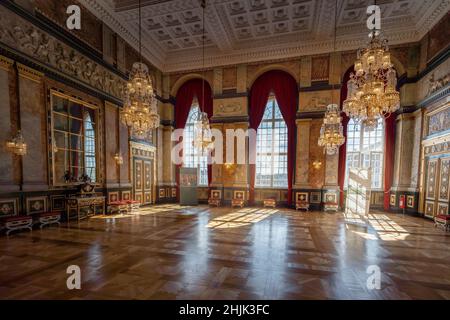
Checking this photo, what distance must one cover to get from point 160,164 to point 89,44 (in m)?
5.99

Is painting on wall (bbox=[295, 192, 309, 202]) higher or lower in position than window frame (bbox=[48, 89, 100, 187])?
lower

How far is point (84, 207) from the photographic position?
6.74 metres

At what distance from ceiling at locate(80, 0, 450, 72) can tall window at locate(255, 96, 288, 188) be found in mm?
2687

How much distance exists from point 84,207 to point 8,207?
1.96 m

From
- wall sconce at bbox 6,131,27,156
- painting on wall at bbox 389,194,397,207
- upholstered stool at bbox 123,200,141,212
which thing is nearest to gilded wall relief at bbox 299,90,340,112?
painting on wall at bbox 389,194,397,207

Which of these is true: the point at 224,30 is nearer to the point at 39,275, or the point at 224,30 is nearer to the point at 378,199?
the point at 39,275

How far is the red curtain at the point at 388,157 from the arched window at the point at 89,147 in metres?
11.9

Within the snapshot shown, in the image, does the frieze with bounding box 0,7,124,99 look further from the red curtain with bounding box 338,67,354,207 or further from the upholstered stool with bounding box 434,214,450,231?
the upholstered stool with bounding box 434,214,450,231

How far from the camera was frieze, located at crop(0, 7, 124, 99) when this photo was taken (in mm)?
4891

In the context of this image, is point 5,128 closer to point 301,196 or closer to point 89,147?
point 89,147

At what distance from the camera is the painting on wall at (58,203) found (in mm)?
5941

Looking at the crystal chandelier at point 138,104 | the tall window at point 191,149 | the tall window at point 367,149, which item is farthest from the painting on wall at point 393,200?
the crystal chandelier at point 138,104

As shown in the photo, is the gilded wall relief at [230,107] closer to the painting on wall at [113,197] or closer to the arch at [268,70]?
the arch at [268,70]
